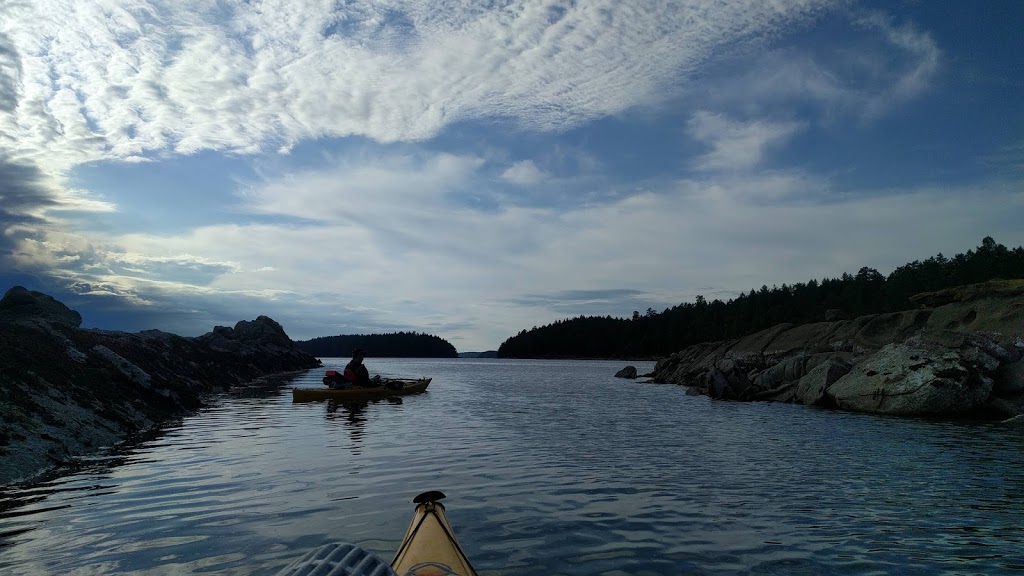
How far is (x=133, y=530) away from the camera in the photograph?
822 cm

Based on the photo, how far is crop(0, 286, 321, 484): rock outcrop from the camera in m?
12.4

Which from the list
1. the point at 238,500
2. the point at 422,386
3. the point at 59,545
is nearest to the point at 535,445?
the point at 238,500

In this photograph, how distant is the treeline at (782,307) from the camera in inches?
3204

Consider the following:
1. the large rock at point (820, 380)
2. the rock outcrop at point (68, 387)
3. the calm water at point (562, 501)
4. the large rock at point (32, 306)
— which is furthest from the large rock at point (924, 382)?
the large rock at point (32, 306)

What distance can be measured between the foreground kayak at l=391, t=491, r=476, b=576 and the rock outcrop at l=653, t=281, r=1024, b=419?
21.0 metres

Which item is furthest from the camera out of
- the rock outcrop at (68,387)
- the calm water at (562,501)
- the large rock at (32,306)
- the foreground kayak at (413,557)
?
the large rock at (32,306)

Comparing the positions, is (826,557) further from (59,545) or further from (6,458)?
(6,458)

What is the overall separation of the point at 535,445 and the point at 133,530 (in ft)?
→ 32.4

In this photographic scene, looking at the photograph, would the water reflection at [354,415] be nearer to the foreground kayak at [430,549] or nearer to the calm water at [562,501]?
the calm water at [562,501]

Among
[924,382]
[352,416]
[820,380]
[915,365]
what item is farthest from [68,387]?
[915,365]

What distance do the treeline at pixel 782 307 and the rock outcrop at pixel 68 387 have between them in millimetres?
42668

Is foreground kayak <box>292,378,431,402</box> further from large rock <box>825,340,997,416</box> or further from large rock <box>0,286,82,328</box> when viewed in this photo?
large rock <box>825,340,997,416</box>

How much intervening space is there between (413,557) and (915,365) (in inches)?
878

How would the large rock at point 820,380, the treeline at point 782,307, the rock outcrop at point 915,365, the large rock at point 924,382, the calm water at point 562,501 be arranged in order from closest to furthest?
the calm water at point 562,501 → the large rock at point 924,382 → the rock outcrop at point 915,365 → the large rock at point 820,380 → the treeline at point 782,307
